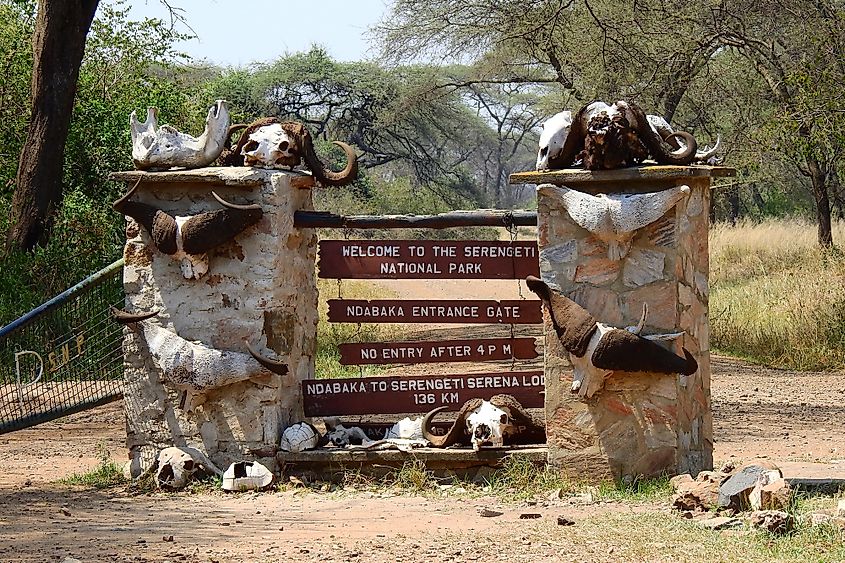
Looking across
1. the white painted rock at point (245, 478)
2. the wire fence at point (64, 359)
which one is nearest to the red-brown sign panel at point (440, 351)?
the white painted rock at point (245, 478)

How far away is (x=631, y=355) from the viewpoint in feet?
23.6

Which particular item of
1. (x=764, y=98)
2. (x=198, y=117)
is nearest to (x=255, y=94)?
(x=764, y=98)

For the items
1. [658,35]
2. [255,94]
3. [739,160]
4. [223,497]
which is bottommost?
[223,497]

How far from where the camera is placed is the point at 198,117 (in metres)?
17.0

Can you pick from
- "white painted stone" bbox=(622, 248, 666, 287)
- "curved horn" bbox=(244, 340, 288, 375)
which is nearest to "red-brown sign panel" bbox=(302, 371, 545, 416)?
"curved horn" bbox=(244, 340, 288, 375)

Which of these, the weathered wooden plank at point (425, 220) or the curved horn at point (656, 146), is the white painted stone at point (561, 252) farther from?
the curved horn at point (656, 146)

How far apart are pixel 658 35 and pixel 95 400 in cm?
1005

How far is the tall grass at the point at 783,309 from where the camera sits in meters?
14.6

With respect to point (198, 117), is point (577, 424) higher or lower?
lower

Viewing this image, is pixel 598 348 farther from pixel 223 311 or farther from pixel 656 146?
pixel 223 311

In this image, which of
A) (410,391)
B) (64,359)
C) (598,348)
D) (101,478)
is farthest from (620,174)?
(64,359)

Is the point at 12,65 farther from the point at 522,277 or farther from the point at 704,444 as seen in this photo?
the point at 704,444

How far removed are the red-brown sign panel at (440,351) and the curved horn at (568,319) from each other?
0.69m

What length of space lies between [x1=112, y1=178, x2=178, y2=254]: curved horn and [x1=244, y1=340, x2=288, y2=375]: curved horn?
766mm
